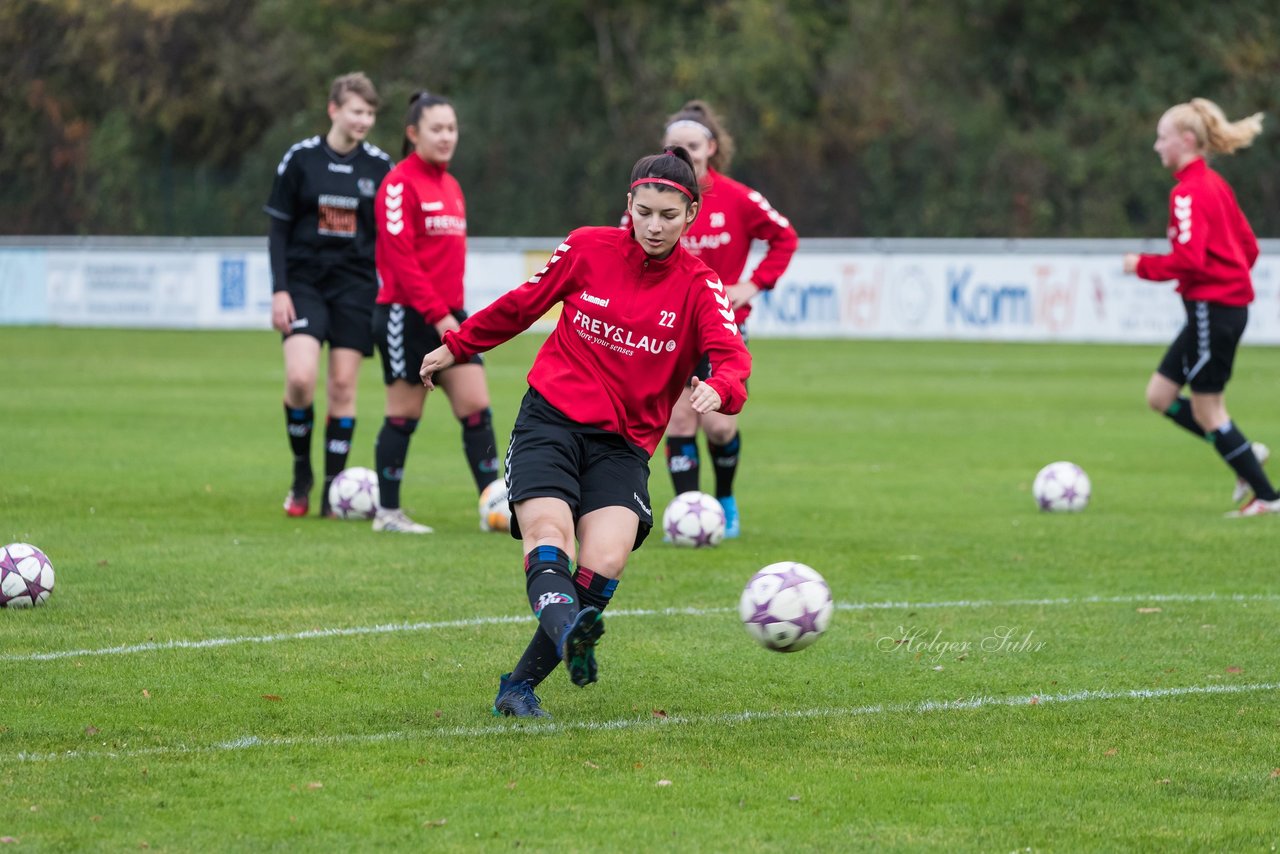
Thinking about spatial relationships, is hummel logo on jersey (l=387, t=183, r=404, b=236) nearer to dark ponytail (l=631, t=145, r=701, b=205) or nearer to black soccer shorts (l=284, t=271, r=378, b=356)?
black soccer shorts (l=284, t=271, r=378, b=356)

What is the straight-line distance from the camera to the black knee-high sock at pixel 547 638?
568 centimetres

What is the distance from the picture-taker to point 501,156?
41.8m

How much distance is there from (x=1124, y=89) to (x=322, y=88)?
822 inches

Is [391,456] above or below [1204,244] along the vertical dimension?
below

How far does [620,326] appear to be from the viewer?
5.86 m

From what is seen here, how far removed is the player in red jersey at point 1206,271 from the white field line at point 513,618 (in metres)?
2.71

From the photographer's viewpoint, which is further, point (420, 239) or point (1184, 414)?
point (1184, 414)

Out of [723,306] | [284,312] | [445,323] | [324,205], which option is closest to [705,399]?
[723,306]

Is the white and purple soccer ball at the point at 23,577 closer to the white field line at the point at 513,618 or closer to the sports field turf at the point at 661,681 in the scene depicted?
the sports field turf at the point at 661,681

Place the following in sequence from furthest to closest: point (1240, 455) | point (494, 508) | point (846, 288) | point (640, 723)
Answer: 1. point (846, 288)
2. point (1240, 455)
3. point (494, 508)
4. point (640, 723)

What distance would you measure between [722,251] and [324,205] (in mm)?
2263

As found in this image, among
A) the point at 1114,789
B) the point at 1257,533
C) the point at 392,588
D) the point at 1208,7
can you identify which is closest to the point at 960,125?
the point at 1208,7

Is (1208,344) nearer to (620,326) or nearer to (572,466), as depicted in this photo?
(620,326)

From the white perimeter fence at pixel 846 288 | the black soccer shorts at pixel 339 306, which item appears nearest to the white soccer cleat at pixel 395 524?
the black soccer shorts at pixel 339 306
